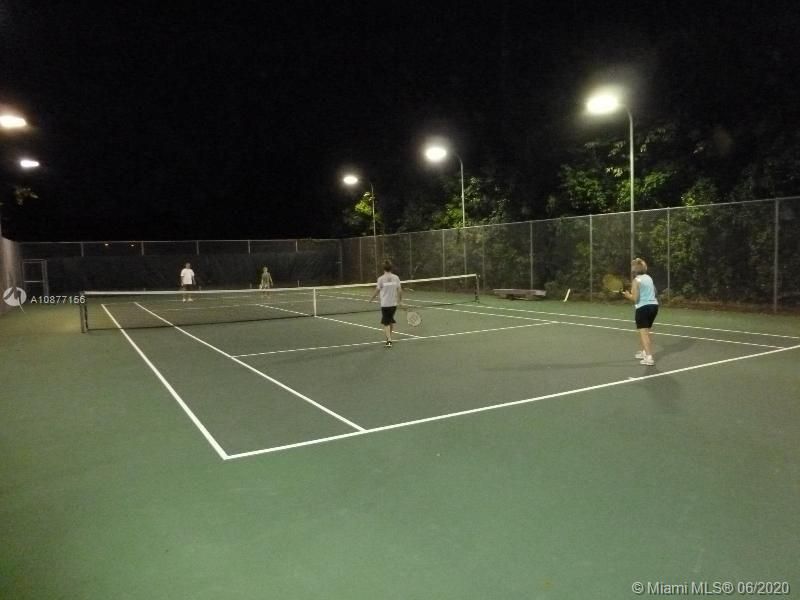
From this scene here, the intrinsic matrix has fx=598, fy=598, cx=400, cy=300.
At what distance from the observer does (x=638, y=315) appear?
961 cm

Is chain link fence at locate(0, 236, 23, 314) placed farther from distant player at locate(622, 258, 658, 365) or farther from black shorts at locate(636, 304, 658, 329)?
black shorts at locate(636, 304, 658, 329)

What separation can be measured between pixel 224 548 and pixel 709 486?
12.4 feet

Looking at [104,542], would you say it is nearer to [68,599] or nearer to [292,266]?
[68,599]

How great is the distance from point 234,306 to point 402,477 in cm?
1938

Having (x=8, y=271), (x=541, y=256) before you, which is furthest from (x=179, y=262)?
(x=541, y=256)

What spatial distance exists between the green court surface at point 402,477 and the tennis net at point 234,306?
7.68 m

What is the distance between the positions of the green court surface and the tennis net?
7.68m

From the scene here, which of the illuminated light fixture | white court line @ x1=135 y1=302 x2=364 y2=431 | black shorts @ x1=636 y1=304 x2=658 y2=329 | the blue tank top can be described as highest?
the illuminated light fixture

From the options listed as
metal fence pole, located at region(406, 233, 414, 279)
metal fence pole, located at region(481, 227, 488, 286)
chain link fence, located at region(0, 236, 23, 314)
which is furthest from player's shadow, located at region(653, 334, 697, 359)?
chain link fence, located at region(0, 236, 23, 314)

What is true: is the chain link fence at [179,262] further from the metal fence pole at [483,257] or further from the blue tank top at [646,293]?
the blue tank top at [646,293]

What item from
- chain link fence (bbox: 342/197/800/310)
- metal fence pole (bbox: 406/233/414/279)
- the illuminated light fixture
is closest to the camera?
the illuminated light fixture

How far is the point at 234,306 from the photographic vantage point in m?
23.4

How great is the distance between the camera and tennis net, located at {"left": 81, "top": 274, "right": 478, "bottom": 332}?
1828 cm

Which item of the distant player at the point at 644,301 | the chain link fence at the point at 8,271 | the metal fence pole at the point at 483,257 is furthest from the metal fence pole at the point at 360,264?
the distant player at the point at 644,301
